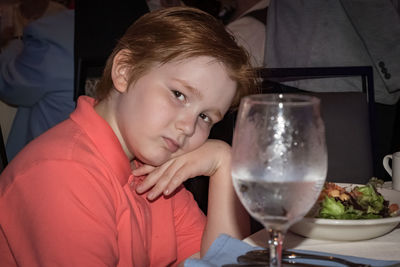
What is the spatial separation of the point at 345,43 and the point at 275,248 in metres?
2.15

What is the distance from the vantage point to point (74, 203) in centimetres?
102

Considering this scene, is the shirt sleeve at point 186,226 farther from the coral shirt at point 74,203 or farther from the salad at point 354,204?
the salad at point 354,204

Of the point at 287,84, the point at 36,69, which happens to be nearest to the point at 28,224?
the point at 287,84

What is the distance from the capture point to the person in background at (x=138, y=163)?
102 cm

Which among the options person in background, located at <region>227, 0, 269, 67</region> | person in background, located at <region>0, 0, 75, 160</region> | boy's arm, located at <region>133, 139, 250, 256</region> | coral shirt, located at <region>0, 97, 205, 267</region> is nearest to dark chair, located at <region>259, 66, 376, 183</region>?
boy's arm, located at <region>133, 139, 250, 256</region>

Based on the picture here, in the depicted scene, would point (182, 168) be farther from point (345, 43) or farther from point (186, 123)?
point (345, 43)

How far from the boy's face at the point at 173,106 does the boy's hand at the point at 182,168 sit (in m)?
0.03

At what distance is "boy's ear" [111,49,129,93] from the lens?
1.32m

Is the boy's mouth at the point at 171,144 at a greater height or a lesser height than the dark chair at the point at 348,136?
greater

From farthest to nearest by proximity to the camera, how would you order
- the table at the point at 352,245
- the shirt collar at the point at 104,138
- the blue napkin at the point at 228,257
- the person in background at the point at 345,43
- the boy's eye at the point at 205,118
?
the person in background at the point at 345,43 < the boy's eye at the point at 205,118 < the shirt collar at the point at 104,138 < the table at the point at 352,245 < the blue napkin at the point at 228,257

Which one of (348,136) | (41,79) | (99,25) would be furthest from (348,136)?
(41,79)

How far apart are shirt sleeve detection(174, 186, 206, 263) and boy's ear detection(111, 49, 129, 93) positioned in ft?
1.18

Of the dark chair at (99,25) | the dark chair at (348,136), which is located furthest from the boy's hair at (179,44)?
the dark chair at (99,25)

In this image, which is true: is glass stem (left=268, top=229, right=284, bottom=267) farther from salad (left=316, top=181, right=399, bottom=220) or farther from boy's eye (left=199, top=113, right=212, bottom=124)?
boy's eye (left=199, top=113, right=212, bottom=124)
